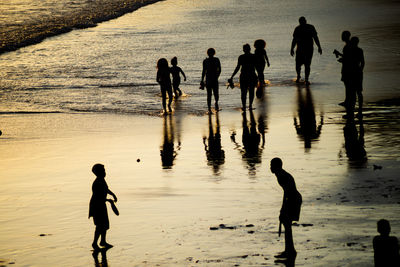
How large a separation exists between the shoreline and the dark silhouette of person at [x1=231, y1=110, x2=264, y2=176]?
93.4ft

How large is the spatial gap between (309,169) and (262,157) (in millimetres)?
1479

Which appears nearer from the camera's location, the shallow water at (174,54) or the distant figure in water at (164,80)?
the distant figure in water at (164,80)

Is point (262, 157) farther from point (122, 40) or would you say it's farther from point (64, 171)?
point (122, 40)

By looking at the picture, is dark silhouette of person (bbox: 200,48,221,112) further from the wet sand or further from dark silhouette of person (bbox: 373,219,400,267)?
dark silhouette of person (bbox: 373,219,400,267)

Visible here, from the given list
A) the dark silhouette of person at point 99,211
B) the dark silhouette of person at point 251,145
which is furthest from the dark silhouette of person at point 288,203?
the dark silhouette of person at point 251,145

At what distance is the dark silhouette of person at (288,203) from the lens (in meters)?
9.53

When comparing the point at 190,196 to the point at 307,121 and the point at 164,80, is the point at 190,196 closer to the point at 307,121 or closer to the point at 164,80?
the point at 307,121

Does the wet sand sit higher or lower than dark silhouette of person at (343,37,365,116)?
lower

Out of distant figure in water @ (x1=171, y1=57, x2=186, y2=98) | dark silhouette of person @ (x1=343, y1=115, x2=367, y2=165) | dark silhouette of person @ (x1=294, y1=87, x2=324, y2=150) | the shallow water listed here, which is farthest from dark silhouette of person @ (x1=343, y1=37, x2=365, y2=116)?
distant figure in water @ (x1=171, y1=57, x2=186, y2=98)

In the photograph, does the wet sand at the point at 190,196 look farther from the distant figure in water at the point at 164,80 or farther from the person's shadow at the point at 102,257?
the distant figure in water at the point at 164,80

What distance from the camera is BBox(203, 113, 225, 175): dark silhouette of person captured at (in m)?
15.1

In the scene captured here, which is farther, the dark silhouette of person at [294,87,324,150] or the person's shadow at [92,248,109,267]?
the dark silhouette of person at [294,87,324,150]

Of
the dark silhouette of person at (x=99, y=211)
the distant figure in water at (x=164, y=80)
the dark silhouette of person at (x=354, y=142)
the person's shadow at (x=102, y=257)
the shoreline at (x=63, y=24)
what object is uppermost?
the shoreline at (x=63, y=24)

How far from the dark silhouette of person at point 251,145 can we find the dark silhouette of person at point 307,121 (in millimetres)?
931
